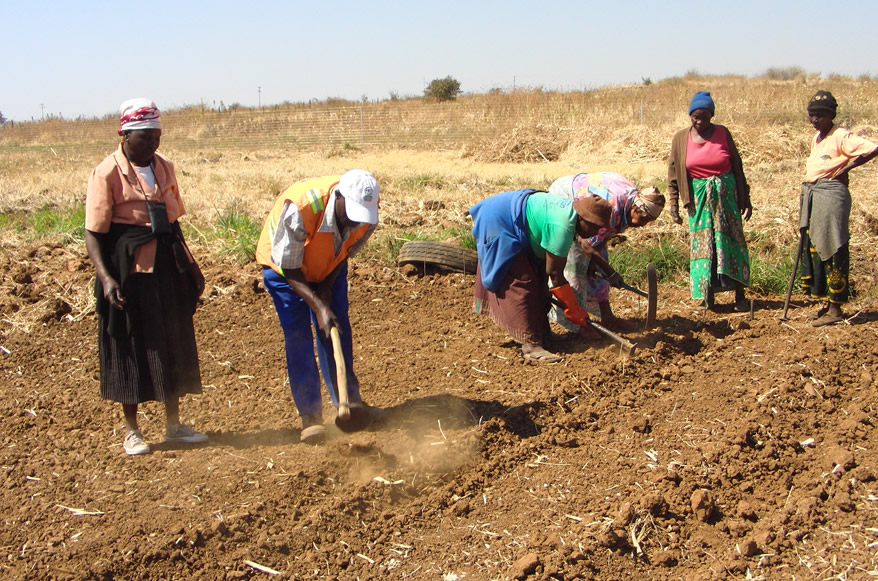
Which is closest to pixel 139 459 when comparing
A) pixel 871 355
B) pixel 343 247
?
pixel 343 247

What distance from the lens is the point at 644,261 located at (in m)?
7.14

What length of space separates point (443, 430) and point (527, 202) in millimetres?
1719

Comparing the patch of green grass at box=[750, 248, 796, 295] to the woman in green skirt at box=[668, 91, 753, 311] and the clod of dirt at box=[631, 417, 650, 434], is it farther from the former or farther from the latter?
the clod of dirt at box=[631, 417, 650, 434]

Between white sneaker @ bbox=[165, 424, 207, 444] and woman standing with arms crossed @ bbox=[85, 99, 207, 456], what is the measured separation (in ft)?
0.55

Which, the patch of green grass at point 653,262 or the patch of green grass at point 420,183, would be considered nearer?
the patch of green grass at point 653,262

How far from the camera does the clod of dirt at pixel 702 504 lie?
3521mm

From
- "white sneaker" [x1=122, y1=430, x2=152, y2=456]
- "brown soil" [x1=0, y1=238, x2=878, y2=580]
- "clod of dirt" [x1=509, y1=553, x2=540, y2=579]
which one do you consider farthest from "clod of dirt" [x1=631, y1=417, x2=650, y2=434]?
"white sneaker" [x1=122, y1=430, x2=152, y2=456]

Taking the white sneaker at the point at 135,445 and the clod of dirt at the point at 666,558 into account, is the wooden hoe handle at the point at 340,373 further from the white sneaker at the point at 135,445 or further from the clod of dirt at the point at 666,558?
the clod of dirt at the point at 666,558

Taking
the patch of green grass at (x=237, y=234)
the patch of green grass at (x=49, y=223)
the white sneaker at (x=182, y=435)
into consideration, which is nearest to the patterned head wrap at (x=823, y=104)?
the white sneaker at (x=182, y=435)

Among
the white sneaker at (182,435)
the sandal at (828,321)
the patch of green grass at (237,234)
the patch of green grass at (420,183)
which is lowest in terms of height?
the white sneaker at (182,435)

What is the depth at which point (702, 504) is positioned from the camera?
3.56 metres

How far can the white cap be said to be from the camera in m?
3.50

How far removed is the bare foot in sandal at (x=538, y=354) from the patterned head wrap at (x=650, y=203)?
45.3 inches

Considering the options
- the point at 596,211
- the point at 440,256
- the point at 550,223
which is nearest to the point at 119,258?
the point at 550,223
